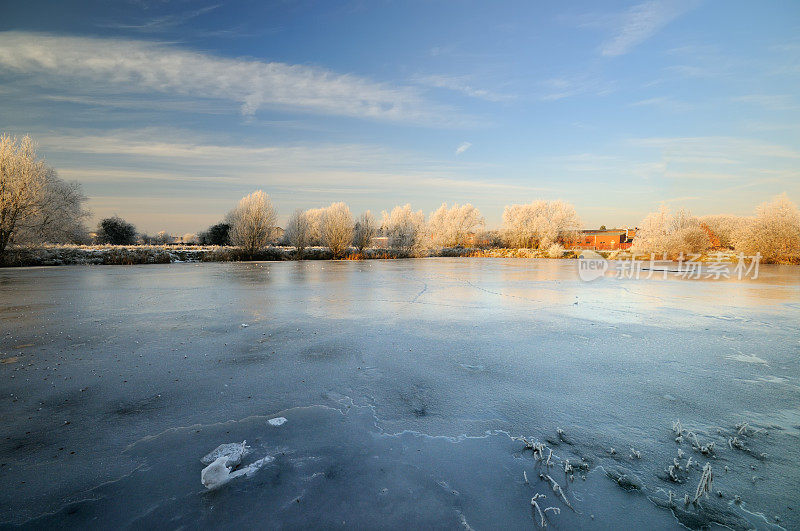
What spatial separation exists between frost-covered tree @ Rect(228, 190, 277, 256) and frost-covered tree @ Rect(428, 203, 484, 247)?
39.8 metres

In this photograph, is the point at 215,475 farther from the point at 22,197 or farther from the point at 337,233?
the point at 337,233

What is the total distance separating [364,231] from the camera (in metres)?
→ 42.0

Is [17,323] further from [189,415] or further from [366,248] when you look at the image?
[366,248]

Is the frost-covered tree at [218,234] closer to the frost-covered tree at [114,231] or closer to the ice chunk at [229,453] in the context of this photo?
the frost-covered tree at [114,231]

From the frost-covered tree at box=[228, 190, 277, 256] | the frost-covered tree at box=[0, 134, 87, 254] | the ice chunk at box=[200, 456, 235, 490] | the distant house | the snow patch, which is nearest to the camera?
the ice chunk at box=[200, 456, 235, 490]

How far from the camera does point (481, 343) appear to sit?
17.9ft

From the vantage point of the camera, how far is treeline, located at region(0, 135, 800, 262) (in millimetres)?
19531

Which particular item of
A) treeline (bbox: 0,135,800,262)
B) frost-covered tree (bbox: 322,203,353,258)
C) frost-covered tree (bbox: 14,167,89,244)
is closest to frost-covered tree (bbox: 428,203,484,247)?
treeline (bbox: 0,135,800,262)

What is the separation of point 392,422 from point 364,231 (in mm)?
39636

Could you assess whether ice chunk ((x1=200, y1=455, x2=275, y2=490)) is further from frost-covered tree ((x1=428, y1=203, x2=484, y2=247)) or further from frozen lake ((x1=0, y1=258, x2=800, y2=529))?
frost-covered tree ((x1=428, y1=203, x2=484, y2=247))

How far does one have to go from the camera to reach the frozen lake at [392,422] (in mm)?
2016

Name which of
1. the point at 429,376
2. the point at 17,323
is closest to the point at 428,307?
the point at 429,376

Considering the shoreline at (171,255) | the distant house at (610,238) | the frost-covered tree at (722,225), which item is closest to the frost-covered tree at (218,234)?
the shoreline at (171,255)

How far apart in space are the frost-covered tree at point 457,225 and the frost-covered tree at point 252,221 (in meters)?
39.8
